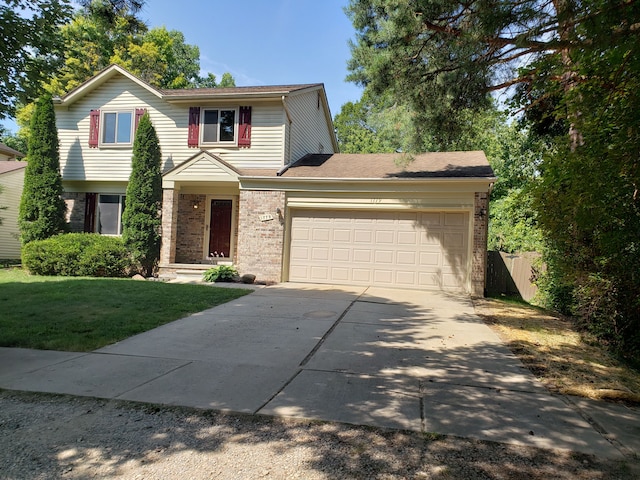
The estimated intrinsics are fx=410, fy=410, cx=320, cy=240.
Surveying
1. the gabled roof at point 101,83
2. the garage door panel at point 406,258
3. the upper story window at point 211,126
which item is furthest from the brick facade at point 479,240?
the gabled roof at point 101,83

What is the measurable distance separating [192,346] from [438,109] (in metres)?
7.25

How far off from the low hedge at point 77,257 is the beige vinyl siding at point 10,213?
5.65 m

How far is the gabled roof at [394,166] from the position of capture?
1153 cm

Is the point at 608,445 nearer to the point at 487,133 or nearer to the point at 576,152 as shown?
the point at 576,152

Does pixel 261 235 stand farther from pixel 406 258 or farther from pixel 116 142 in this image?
pixel 116 142

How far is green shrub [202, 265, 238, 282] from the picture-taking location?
471 inches

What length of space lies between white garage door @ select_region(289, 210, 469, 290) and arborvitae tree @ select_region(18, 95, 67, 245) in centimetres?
818

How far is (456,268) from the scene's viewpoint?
1134cm

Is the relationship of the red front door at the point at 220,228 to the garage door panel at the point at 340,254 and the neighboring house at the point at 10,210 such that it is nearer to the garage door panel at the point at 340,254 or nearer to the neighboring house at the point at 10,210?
the garage door panel at the point at 340,254

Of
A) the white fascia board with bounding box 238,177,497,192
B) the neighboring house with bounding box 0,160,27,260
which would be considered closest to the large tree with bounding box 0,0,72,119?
the white fascia board with bounding box 238,177,497,192

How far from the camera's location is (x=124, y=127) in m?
14.8

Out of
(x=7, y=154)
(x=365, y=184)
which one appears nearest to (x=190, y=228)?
(x=365, y=184)

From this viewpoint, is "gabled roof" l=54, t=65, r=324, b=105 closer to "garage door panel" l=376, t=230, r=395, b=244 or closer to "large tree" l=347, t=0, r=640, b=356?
"large tree" l=347, t=0, r=640, b=356

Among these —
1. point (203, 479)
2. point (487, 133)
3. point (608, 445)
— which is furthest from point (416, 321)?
point (487, 133)
